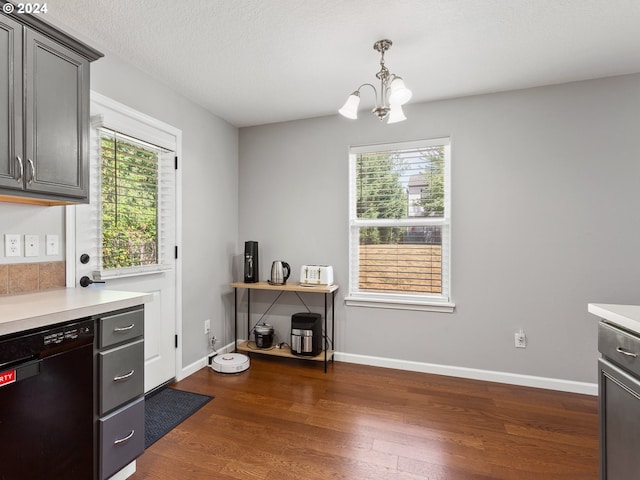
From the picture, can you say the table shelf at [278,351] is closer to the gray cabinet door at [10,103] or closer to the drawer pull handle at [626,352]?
the drawer pull handle at [626,352]

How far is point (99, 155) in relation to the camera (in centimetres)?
219

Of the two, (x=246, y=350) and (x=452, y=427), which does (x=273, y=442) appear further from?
(x=246, y=350)

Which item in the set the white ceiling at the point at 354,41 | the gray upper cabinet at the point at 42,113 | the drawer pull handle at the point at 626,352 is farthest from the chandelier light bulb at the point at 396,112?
the gray upper cabinet at the point at 42,113

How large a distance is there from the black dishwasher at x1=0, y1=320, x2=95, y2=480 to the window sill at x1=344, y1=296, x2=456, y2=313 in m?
2.26

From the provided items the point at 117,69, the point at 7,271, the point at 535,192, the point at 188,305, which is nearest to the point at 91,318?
the point at 7,271

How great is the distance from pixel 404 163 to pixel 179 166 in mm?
2054

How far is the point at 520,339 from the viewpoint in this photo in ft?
9.06

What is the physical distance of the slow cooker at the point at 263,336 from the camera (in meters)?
3.32

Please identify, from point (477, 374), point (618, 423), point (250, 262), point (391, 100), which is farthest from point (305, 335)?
point (618, 423)

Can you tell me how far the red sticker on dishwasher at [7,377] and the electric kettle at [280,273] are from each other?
2.22 metres

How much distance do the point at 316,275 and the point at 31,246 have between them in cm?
210

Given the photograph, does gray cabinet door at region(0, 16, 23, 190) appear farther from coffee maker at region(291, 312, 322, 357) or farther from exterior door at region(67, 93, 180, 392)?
coffee maker at region(291, 312, 322, 357)

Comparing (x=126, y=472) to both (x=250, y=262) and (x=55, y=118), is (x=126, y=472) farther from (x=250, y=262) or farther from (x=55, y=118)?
(x=250, y=262)

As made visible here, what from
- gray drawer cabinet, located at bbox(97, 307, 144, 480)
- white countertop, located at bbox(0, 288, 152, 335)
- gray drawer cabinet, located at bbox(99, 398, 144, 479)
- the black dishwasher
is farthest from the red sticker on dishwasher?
gray drawer cabinet, located at bbox(99, 398, 144, 479)
